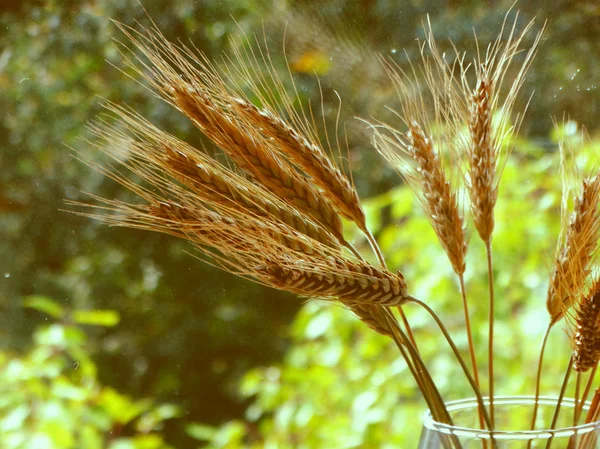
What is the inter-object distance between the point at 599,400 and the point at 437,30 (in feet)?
1.60

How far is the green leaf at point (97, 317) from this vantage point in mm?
947

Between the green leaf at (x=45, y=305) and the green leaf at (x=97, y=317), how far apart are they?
2cm

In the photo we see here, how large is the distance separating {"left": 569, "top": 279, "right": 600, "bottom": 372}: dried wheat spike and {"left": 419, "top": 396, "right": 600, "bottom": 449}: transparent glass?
0.17 feet

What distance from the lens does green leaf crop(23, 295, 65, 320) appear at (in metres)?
0.95

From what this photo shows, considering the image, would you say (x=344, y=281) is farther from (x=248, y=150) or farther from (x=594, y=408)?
(x=594, y=408)

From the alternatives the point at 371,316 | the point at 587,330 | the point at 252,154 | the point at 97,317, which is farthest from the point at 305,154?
the point at 97,317

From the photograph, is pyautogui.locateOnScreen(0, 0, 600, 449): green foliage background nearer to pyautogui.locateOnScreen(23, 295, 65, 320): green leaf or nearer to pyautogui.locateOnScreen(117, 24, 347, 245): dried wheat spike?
pyautogui.locateOnScreen(23, 295, 65, 320): green leaf

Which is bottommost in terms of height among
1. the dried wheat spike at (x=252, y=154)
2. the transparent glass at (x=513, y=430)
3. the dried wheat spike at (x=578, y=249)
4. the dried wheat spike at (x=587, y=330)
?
the transparent glass at (x=513, y=430)

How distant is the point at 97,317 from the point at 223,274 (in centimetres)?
17

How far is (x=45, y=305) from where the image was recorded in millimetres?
947

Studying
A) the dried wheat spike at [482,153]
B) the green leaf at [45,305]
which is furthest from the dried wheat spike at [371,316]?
the green leaf at [45,305]

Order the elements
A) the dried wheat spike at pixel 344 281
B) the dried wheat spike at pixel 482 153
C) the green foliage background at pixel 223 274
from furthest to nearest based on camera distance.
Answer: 1. the green foliage background at pixel 223 274
2. the dried wheat spike at pixel 482 153
3. the dried wheat spike at pixel 344 281

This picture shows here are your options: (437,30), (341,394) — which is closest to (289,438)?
(341,394)

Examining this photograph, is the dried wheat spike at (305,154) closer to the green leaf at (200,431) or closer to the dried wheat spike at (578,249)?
the dried wheat spike at (578,249)
